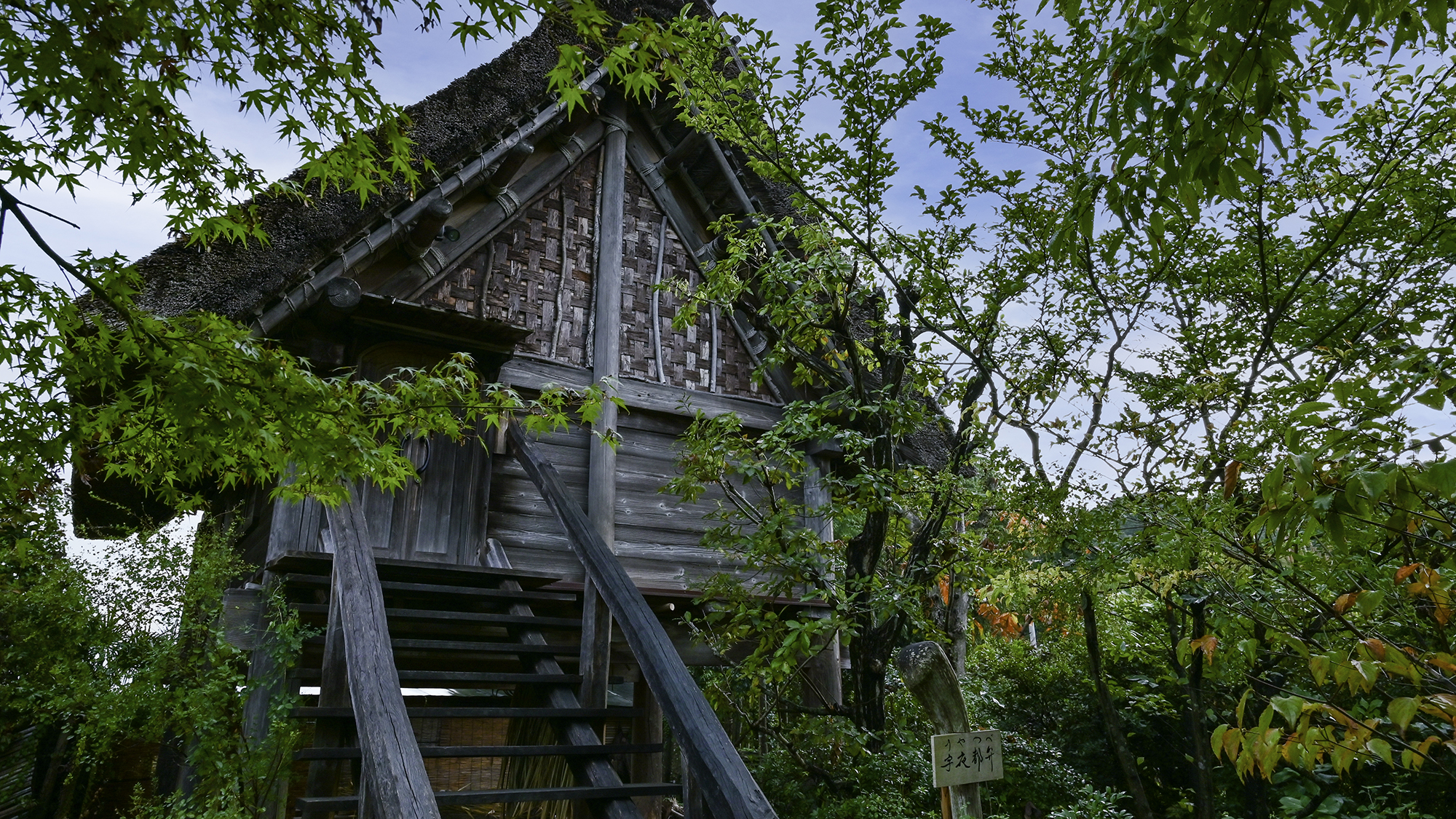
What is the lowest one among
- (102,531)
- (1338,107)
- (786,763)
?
(786,763)

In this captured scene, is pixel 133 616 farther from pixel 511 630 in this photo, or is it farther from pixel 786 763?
pixel 786 763

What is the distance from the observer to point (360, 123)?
3.32 meters

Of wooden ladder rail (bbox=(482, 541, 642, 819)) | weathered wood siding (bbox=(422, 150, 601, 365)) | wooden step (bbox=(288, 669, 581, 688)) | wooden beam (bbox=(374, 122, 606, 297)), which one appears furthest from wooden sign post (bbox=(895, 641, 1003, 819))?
wooden beam (bbox=(374, 122, 606, 297))

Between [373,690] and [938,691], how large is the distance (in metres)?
2.18

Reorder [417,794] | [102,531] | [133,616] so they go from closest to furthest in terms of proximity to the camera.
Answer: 1. [417,794]
2. [133,616]
3. [102,531]

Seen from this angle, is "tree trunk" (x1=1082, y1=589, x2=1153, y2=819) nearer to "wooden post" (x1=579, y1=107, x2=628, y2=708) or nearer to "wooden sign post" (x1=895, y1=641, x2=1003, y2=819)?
"wooden sign post" (x1=895, y1=641, x2=1003, y2=819)

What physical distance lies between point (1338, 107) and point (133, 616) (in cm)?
910

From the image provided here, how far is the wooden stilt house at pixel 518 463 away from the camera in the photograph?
11.8 feet

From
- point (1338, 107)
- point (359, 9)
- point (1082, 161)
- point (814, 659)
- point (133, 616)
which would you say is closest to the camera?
point (359, 9)

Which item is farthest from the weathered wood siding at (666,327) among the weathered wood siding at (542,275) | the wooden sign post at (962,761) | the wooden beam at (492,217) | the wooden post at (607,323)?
the wooden sign post at (962,761)

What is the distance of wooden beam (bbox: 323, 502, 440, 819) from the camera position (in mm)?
2568

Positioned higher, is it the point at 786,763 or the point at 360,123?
the point at 360,123

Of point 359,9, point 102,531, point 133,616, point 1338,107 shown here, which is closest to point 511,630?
point 359,9

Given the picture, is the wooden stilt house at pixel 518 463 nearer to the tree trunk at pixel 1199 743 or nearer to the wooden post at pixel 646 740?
the wooden post at pixel 646 740
